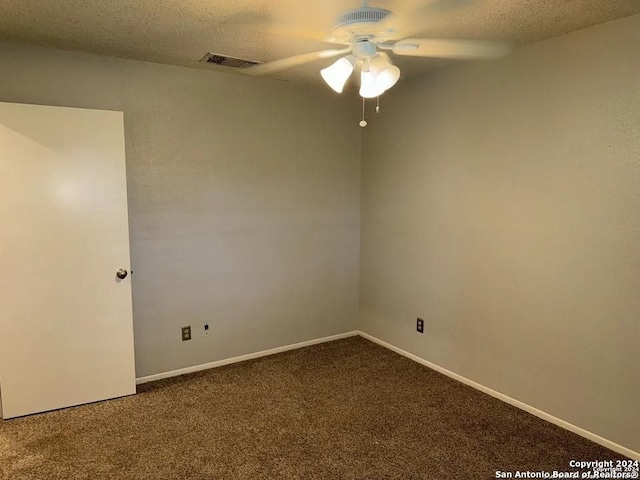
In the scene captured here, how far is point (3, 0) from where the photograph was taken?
213cm

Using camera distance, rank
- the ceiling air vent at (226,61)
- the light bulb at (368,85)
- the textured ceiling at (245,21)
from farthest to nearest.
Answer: the ceiling air vent at (226,61) → the textured ceiling at (245,21) → the light bulb at (368,85)

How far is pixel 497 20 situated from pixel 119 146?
246cm

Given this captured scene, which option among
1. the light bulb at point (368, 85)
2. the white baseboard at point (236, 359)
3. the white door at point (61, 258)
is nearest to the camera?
the light bulb at point (368, 85)

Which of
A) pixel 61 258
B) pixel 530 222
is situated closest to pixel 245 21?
pixel 61 258

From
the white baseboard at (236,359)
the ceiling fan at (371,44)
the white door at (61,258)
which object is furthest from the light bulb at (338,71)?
the white baseboard at (236,359)

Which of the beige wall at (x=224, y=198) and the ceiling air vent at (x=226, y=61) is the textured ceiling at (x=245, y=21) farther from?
the beige wall at (x=224, y=198)

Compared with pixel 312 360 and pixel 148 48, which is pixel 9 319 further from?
pixel 312 360

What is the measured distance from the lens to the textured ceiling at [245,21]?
7.03 feet

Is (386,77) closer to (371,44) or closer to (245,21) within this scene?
Answer: (371,44)

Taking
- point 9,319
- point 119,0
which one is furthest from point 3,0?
point 9,319

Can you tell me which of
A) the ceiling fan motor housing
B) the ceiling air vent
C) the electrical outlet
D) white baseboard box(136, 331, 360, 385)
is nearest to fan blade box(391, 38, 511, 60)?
the ceiling fan motor housing

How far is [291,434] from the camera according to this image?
8.60 ft

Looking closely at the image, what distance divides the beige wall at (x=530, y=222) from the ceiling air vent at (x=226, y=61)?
1343 millimetres

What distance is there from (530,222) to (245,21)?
212 cm
